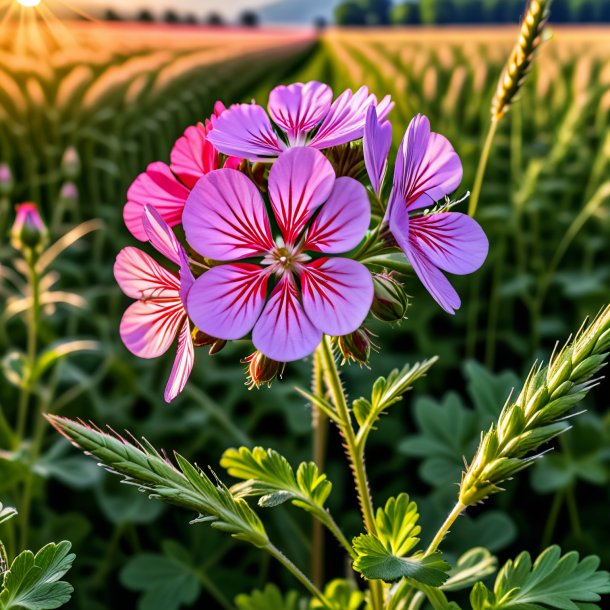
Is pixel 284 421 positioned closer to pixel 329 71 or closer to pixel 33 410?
pixel 33 410

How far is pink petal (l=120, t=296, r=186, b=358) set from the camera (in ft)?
2.38

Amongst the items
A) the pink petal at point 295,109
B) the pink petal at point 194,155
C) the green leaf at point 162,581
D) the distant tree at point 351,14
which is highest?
the distant tree at point 351,14

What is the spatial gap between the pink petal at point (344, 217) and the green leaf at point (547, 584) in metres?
0.37

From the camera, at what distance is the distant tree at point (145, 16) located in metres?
27.7

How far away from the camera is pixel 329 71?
1264 centimetres

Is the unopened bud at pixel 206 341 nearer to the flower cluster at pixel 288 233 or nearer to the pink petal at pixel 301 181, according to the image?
the flower cluster at pixel 288 233

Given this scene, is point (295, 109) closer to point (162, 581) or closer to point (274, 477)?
point (274, 477)

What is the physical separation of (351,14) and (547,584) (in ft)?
132

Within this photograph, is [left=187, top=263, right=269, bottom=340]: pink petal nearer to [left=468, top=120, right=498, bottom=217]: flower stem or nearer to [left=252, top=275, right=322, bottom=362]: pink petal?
[left=252, top=275, right=322, bottom=362]: pink petal

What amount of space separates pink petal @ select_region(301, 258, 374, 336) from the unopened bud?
97mm

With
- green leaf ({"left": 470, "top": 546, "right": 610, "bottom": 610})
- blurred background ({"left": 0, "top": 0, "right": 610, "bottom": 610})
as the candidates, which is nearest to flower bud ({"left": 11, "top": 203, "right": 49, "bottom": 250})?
blurred background ({"left": 0, "top": 0, "right": 610, "bottom": 610})

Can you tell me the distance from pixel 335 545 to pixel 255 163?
128cm

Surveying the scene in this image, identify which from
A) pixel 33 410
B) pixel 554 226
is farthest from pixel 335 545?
pixel 554 226

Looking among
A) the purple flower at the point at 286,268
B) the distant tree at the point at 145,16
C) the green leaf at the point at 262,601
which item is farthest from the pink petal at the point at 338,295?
the distant tree at the point at 145,16
